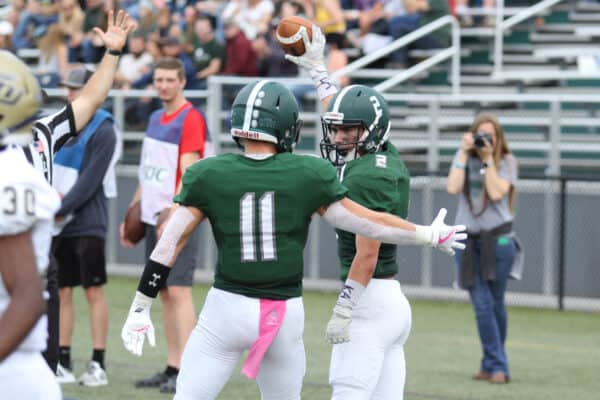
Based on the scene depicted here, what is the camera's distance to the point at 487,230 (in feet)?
30.3

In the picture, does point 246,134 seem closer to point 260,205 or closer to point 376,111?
point 260,205

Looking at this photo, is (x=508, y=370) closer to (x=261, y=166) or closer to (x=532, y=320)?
(x=532, y=320)

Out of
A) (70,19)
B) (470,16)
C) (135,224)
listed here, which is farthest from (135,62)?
(135,224)

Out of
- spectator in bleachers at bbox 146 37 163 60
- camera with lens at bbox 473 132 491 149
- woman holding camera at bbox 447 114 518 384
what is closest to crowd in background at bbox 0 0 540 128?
spectator in bleachers at bbox 146 37 163 60

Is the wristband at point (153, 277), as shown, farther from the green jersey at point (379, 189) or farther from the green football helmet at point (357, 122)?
the green football helmet at point (357, 122)

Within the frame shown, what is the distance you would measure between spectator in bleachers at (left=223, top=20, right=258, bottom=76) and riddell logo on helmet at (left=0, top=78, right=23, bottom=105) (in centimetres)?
1265

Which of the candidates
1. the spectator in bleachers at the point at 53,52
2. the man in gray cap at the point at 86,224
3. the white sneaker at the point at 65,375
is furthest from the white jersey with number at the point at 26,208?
the spectator in bleachers at the point at 53,52

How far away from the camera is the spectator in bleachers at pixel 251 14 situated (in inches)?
707

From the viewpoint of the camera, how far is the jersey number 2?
202 inches

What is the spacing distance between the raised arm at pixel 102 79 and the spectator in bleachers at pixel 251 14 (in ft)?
37.9

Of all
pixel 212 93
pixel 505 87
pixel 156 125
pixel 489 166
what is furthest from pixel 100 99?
pixel 505 87

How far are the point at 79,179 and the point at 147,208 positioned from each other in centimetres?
50

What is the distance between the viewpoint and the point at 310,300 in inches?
533

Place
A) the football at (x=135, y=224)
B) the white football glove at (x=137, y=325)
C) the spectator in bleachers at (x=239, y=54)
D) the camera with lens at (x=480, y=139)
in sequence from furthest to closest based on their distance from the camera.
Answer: the spectator in bleachers at (x=239, y=54), the camera with lens at (x=480, y=139), the football at (x=135, y=224), the white football glove at (x=137, y=325)
